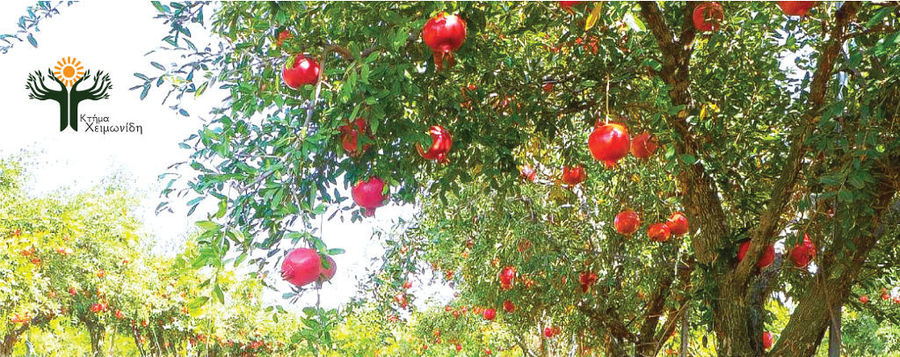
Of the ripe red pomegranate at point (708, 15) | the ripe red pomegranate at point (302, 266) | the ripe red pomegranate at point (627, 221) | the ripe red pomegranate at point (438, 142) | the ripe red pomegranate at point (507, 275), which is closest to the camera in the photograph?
the ripe red pomegranate at point (302, 266)

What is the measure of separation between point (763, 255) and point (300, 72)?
2.02m

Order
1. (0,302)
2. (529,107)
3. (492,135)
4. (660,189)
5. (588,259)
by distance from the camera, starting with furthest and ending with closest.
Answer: (0,302) < (588,259) < (660,189) < (529,107) < (492,135)

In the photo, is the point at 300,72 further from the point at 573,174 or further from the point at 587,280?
the point at 587,280

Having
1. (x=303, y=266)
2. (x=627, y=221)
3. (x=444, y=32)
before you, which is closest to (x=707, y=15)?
(x=444, y=32)

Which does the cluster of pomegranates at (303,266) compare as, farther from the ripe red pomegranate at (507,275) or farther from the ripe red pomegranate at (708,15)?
the ripe red pomegranate at (507,275)

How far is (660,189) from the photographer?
13.7 ft

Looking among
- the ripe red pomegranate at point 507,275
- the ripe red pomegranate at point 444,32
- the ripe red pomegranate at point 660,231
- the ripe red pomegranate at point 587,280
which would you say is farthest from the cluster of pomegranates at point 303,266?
the ripe red pomegranate at point 587,280

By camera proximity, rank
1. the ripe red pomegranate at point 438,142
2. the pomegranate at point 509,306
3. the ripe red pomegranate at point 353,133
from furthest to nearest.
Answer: the pomegranate at point 509,306 < the ripe red pomegranate at point 438,142 < the ripe red pomegranate at point 353,133

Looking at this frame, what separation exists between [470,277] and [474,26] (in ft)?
12.5

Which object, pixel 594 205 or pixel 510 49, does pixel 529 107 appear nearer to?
pixel 510 49

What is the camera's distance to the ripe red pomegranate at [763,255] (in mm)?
2834

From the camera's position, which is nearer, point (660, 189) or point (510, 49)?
point (510, 49)

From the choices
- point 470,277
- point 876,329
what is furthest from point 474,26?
point 876,329

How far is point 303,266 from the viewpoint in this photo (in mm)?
1711
